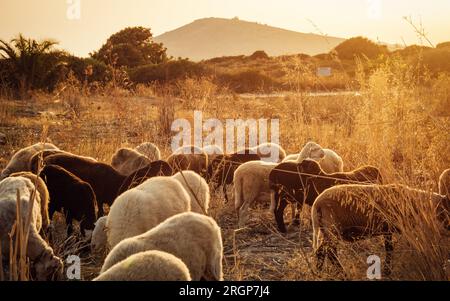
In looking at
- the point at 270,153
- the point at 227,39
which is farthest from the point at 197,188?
the point at 227,39

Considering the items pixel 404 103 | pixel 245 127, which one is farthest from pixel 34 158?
pixel 245 127

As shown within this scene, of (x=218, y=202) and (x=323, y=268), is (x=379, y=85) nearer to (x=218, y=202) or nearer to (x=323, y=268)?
(x=218, y=202)

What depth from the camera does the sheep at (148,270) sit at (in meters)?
3.32

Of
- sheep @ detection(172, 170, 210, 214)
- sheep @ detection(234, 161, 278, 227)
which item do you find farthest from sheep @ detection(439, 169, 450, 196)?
sheep @ detection(172, 170, 210, 214)

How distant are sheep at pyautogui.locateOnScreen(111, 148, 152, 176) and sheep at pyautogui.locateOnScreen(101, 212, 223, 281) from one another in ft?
12.8

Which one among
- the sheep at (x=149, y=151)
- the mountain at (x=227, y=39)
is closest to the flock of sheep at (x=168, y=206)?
the sheep at (x=149, y=151)

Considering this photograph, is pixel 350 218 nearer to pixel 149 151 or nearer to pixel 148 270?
pixel 148 270

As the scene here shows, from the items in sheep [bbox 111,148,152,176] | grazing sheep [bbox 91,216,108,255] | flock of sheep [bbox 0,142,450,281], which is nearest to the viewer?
flock of sheep [bbox 0,142,450,281]

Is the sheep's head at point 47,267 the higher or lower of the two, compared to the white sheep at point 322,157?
lower

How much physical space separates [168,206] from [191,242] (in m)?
1.21

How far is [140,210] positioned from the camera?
5.17 metres

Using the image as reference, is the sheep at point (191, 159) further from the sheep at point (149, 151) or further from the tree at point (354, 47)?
the tree at point (354, 47)

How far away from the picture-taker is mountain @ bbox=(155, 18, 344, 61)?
104m

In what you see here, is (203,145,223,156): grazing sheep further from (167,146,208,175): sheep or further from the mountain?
the mountain
